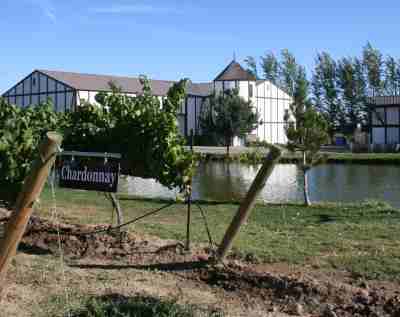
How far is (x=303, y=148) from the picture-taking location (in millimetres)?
16953

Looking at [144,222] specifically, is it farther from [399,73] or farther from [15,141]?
[399,73]

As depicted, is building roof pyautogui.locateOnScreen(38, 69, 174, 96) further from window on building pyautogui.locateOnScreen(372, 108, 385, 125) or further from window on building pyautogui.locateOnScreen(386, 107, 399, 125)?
window on building pyautogui.locateOnScreen(386, 107, 399, 125)

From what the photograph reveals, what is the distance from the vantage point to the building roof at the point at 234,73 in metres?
64.8

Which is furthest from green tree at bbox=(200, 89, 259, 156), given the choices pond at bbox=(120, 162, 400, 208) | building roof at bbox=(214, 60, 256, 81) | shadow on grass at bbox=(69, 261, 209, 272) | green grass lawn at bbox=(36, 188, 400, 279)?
shadow on grass at bbox=(69, 261, 209, 272)

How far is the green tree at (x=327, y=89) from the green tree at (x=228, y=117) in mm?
19673

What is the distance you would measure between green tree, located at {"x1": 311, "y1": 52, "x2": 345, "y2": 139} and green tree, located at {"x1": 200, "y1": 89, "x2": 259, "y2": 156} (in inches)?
775

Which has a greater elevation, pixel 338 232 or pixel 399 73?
pixel 399 73

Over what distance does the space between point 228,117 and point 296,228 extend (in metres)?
49.8

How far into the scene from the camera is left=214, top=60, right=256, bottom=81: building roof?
64.8 metres

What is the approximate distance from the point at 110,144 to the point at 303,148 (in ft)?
30.2

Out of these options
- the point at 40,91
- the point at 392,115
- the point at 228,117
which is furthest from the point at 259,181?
the point at 392,115

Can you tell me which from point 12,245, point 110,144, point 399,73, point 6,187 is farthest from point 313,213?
point 399,73

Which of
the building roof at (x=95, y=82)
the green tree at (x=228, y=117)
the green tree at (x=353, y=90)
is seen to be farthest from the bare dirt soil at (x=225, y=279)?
the green tree at (x=353, y=90)

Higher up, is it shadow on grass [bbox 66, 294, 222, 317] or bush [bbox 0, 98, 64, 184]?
bush [bbox 0, 98, 64, 184]
